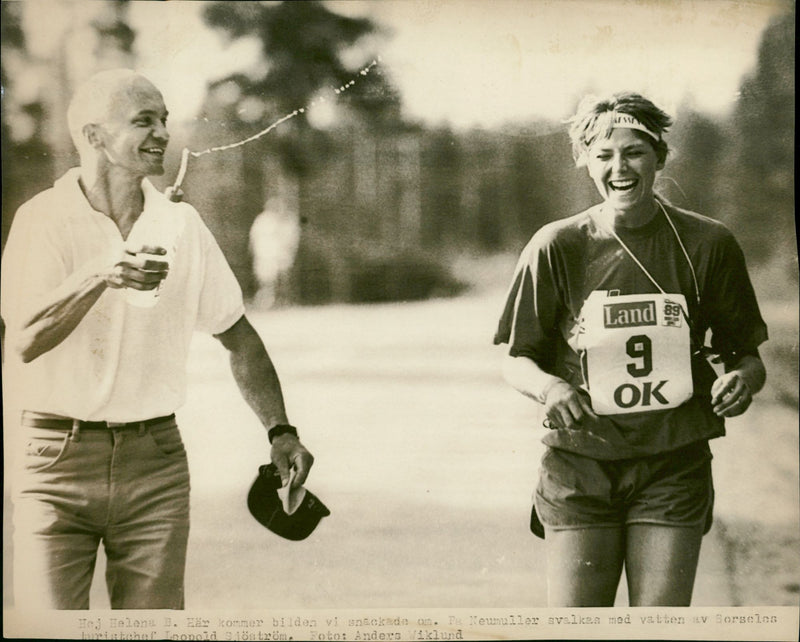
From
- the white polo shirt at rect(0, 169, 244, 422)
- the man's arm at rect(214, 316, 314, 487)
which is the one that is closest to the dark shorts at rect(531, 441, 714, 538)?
the man's arm at rect(214, 316, 314, 487)

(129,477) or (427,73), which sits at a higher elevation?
(427,73)

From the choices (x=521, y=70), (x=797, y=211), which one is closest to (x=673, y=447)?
(x=797, y=211)

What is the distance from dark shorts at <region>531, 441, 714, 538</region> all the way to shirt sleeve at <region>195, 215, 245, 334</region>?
1158 millimetres

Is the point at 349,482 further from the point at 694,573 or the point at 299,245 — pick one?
the point at 694,573

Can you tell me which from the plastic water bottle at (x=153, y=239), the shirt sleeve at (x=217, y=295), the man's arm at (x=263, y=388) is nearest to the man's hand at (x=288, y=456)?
the man's arm at (x=263, y=388)

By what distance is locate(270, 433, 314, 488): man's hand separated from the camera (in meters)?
2.89

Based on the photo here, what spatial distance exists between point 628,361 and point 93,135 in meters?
1.84

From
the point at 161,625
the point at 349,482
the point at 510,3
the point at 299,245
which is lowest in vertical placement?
the point at 161,625

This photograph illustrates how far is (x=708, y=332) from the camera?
2.88m

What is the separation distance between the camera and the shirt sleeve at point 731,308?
287 cm

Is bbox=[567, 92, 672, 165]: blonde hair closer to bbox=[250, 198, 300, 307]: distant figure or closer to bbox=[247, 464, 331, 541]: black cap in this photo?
bbox=[250, 198, 300, 307]: distant figure

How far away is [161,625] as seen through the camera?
2.85m

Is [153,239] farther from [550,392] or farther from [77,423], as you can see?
[550,392]

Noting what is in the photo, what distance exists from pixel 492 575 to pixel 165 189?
5.31 feet
